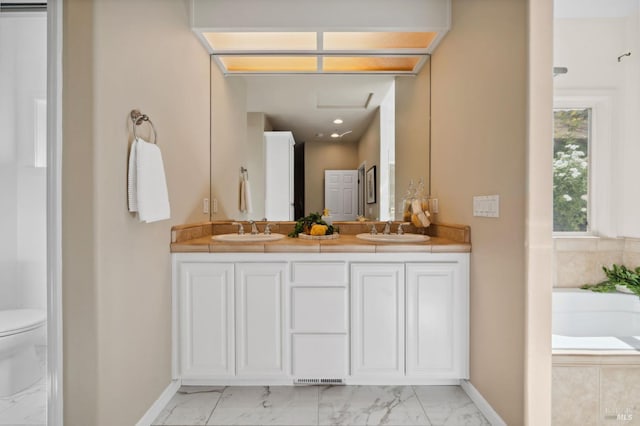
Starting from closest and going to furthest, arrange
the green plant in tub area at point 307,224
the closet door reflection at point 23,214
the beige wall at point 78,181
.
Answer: the closet door reflection at point 23,214
the beige wall at point 78,181
the green plant in tub area at point 307,224

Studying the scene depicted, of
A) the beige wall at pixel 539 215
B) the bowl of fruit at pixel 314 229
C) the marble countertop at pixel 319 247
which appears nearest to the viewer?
the beige wall at pixel 539 215

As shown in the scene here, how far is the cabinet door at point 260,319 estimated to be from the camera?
1.93 meters

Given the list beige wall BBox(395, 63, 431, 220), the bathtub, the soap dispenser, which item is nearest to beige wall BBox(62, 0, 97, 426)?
the soap dispenser

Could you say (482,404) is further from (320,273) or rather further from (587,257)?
(587,257)

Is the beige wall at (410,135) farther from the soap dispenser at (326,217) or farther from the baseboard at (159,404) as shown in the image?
the baseboard at (159,404)

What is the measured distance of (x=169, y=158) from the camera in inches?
74.5

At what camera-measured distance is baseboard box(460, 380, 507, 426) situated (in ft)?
5.38

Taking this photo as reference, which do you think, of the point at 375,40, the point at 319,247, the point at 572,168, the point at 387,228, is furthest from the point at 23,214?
the point at 572,168

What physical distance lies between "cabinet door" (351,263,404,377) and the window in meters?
1.58

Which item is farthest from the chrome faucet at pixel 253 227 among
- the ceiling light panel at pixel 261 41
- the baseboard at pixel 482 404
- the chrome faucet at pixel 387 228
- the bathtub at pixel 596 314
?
the bathtub at pixel 596 314

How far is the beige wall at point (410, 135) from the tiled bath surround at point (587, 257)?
1.14 m

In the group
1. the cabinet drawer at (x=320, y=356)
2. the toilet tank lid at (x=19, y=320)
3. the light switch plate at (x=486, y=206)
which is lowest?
the cabinet drawer at (x=320, y=356)

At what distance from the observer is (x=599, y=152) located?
98.8 inches

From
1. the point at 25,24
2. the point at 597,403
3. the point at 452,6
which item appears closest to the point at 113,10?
the point at 25,24
